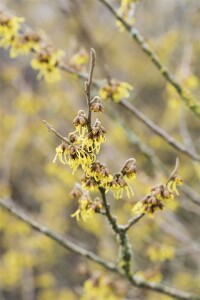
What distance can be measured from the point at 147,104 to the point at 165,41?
3.49 metres

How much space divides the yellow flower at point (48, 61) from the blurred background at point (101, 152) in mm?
520

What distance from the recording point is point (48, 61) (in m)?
2.40

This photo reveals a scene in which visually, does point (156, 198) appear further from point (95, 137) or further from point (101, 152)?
point (101, 152)

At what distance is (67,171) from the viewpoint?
4.20 meters

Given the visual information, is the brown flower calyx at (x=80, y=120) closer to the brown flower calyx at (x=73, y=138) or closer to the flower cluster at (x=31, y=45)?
the brown flower calyx at (x=73, y=138)

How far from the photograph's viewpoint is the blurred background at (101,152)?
165 inches

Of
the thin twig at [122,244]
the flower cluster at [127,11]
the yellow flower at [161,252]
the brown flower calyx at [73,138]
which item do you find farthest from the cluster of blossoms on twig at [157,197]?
the yellow flower at [161,252]

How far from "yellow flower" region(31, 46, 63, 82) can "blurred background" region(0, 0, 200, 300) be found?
1.71 ft

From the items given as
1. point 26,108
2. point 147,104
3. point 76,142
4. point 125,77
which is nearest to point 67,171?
point 26,108

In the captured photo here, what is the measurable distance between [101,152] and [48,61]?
2.89 metres

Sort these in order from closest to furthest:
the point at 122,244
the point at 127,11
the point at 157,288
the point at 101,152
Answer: the point at 122,244 < the point at 157,288 < the point at 127,11 < the point at 101,152

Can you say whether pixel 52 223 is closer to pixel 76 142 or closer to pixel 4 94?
pixel 4 94

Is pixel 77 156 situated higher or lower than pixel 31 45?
lower

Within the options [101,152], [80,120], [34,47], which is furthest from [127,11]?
[101,152]
